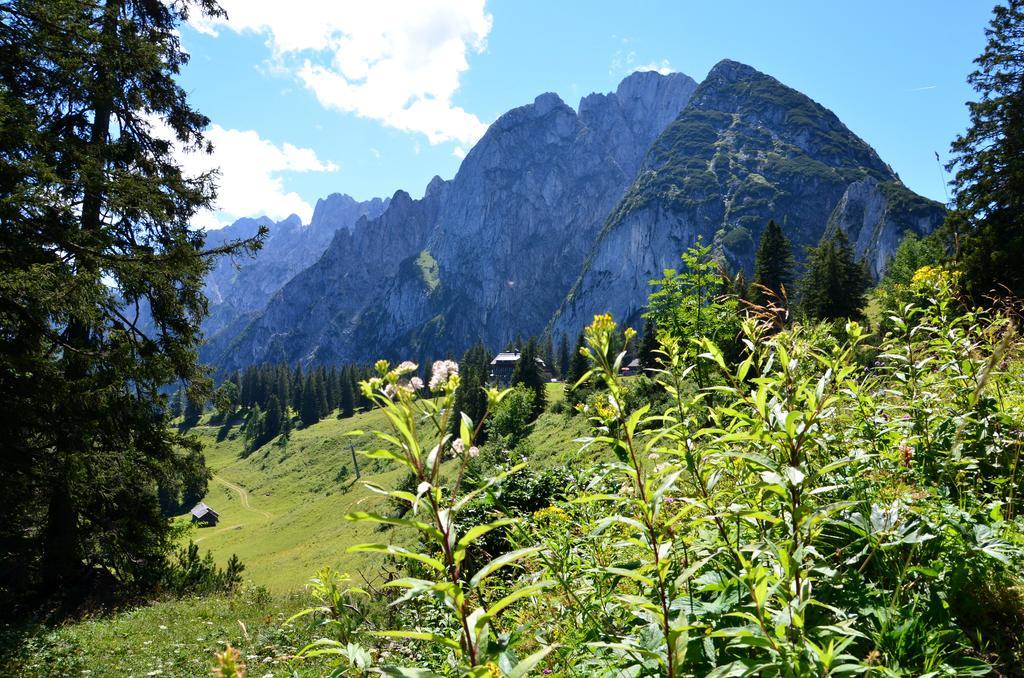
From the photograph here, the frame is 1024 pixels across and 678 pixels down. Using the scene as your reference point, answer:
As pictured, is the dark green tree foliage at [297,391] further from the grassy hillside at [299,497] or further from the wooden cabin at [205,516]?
the wooden cabin at [205,516]

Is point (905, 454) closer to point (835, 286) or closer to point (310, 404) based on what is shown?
point (835, 286)

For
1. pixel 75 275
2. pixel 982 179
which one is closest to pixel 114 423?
pixel 75 275

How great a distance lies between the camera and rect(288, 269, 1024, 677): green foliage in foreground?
1613mm

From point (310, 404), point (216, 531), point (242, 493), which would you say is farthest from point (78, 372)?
point (310, 404)

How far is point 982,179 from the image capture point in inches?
913

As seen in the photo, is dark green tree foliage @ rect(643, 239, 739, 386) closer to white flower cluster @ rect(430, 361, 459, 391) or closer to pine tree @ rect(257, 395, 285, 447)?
white flower cluster @ rect(430, 361, 459, 391)

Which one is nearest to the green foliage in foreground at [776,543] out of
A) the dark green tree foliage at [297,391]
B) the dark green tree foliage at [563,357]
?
the dark green tree foliage at [563,357]

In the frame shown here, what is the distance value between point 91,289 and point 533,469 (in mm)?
10446

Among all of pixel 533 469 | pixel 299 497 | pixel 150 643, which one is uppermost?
pixel 533 469

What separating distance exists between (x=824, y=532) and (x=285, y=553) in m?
50.3

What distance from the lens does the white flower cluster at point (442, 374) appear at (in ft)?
6.12

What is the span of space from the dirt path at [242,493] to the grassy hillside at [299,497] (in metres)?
0.21

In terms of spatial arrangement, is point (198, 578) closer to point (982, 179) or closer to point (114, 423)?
point (114, 423)

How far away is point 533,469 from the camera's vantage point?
45.5ft
